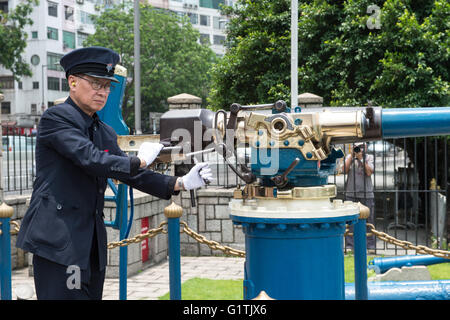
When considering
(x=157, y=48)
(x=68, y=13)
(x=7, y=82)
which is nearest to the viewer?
(x=157, y=48)

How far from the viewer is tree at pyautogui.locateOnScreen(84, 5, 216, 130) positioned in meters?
32.9

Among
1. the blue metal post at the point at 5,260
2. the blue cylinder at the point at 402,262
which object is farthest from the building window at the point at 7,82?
the blue metal post at the point at 5,260

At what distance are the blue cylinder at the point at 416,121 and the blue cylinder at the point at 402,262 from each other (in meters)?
3.54

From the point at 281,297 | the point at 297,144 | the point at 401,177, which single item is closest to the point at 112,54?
the point at 297,144

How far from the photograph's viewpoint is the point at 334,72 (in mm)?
10758

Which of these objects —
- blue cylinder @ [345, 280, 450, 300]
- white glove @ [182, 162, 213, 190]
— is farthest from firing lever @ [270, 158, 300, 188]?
blue cylinder @ [345, 280, 450, 300]

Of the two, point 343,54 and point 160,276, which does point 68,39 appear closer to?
point 343,54

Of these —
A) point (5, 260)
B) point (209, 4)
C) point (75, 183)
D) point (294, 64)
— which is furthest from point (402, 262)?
point (209, 4)

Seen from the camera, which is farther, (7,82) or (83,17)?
(83,17)

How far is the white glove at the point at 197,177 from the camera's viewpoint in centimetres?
269

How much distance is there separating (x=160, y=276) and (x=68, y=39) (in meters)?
41.0

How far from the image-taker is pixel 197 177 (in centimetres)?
269

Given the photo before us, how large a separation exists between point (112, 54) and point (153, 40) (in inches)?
1247

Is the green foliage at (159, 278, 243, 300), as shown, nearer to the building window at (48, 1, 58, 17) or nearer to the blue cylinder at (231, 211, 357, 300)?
the blue cylinder at (231, 211, 357, 300)
